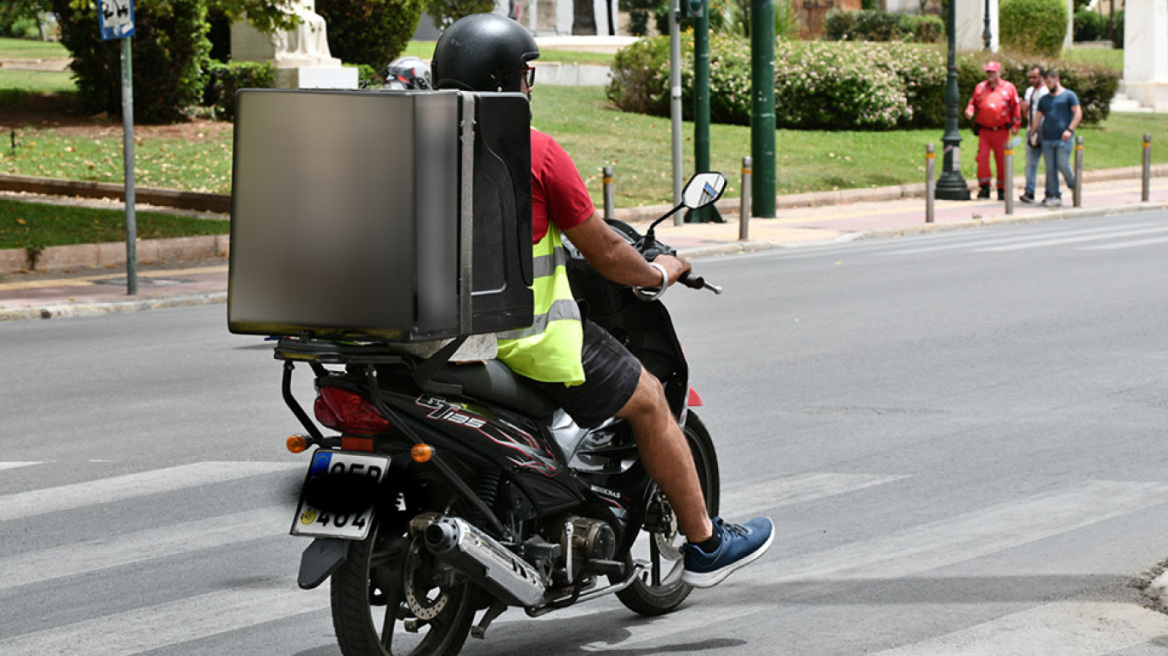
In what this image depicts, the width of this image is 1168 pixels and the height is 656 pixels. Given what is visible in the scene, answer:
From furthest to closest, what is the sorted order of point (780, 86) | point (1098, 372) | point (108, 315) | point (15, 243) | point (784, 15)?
point (784, 15) < point (780, 86) < point (15, 243) < point (108, 315) < point (1098, 372)

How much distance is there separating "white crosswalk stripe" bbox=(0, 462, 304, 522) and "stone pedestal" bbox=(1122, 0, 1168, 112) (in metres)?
43.0

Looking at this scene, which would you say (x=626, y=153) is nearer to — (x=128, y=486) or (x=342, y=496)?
(x=128, y=486)

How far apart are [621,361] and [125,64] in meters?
11.3

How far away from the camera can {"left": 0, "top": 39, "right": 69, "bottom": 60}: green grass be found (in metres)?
38.9

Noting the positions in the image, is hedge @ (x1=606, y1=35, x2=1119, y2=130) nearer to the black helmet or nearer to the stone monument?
the stone monument

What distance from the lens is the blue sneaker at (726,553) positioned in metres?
5.08

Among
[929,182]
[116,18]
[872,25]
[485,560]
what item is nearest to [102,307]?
[116,18]

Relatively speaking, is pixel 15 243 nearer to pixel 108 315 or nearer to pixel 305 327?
pixel 108 315

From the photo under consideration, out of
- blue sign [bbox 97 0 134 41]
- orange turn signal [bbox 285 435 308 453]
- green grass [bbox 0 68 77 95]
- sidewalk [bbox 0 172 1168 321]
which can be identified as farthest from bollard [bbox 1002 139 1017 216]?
orange turn signal [bbox 285 435 308 453]

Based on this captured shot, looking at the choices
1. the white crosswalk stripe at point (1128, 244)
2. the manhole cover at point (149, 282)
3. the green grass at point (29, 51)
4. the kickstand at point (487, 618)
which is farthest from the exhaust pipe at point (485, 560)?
the green grass at point (29, 51)

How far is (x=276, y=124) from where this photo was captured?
4.21 m

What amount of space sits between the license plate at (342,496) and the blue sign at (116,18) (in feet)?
37.2

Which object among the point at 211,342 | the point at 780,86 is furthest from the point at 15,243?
the point at 780,86

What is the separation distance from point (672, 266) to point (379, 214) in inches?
40.8
